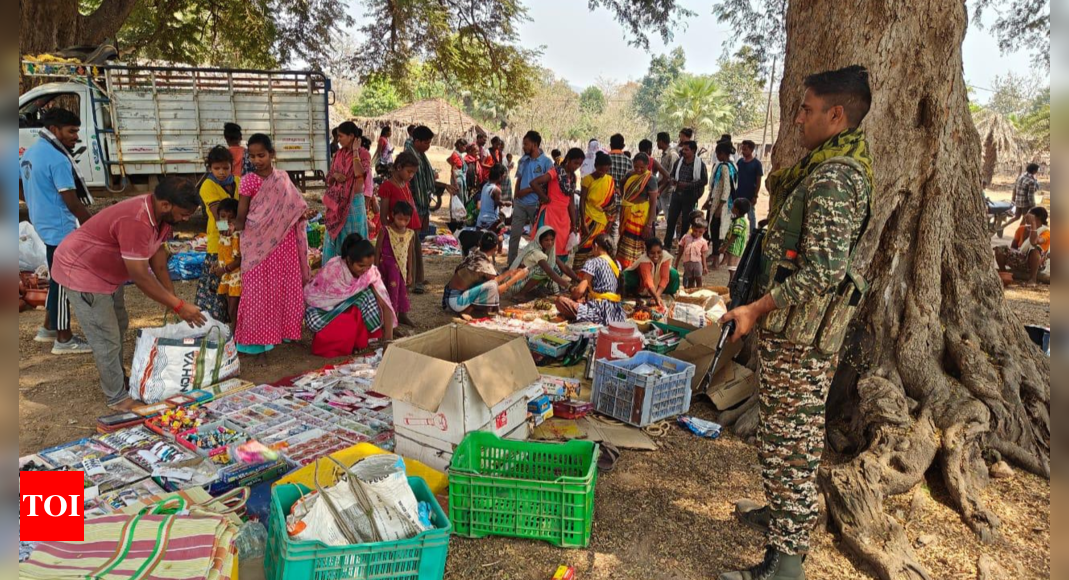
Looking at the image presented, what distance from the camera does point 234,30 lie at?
13.0m

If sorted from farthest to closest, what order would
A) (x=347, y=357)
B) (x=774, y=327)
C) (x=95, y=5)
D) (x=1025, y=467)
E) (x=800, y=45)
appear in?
(x=95, y=5) → (x=347, y=357) → (x=800, y=45) → (x=1025, y=467) → (x=774, y=327)

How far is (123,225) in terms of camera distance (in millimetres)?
3668

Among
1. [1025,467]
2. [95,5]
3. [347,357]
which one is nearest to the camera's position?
[1025,467]

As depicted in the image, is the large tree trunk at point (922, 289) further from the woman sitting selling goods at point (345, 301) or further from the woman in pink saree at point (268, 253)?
the woman in pink saree at point (268, 253)

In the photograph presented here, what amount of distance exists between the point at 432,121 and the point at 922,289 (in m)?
25.0

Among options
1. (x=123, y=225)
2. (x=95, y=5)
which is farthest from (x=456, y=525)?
(x=95, y=5)

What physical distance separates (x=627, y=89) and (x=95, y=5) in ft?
218

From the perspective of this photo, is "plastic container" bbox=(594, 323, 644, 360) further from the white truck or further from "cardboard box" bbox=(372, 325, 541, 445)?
the white truck

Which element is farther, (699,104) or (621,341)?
(699,104)

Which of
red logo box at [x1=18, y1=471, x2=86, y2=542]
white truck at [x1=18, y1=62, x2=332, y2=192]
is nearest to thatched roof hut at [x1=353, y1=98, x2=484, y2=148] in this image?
white truck at [x1=18, y1=62, x2=332, y2=192]

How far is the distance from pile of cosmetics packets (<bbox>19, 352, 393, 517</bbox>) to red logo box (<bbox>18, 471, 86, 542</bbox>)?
86 centimetres

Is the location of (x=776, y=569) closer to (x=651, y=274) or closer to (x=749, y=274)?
(x=749, y=274)

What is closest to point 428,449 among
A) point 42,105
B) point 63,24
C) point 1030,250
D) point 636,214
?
point 636,214

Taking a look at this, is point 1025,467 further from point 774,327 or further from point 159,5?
point 159,5
